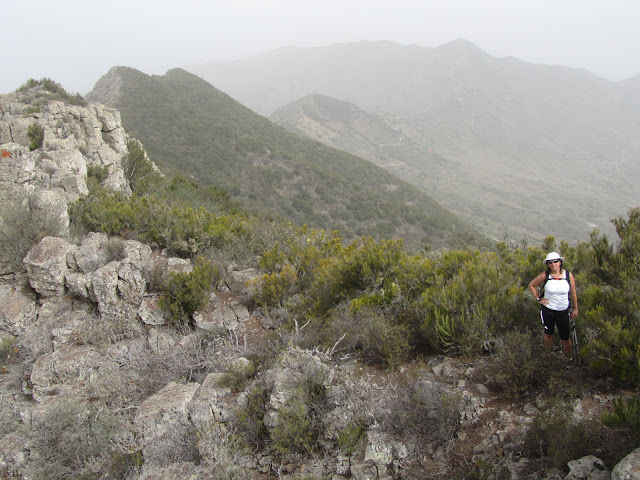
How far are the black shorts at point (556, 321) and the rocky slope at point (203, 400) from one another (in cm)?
70

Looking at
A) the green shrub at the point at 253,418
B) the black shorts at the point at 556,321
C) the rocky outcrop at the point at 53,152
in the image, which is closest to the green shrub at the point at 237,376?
the green shrub at the point at 253,418

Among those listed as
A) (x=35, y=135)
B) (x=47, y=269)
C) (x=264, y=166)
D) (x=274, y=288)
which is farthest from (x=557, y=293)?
(x=264, y=166)

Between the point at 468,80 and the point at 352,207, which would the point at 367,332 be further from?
the point at 468,80

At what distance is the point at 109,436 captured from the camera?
332 centimetres

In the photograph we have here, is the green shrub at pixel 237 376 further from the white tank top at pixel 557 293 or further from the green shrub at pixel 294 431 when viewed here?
the white tank top at pixel 557 293

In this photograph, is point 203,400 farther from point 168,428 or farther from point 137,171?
point 137,171

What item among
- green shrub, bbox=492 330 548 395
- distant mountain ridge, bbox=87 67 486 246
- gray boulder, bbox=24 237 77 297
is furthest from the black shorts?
distant mountain ridge, bbox=87 67 486 246

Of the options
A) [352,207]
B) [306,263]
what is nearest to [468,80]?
[352,207]

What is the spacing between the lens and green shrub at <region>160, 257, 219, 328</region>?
18.0 feet

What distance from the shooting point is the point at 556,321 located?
3588 mm

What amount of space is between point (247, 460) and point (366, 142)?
100572 millimetres

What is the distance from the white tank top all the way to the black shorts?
0.05 metres

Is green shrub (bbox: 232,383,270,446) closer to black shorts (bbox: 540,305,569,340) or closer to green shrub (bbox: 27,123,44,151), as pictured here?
black shorts (bbox: 540,305,569,340)

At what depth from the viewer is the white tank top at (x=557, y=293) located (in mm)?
3570
